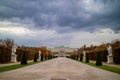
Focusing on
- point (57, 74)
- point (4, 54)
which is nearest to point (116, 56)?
point (4, 54)

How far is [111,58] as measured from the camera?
31875mm

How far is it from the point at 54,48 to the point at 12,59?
488 ft

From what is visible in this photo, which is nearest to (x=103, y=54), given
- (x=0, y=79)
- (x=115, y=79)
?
(x=115, y=79)

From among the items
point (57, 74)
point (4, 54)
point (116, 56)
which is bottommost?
point (57, 74)

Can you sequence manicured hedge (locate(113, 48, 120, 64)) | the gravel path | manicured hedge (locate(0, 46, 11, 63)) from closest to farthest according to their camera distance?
the gravel path → manicured hedge (locate(113, 48, 120, 64)) → manicured hedge (locate(0, 46, 11, 63))

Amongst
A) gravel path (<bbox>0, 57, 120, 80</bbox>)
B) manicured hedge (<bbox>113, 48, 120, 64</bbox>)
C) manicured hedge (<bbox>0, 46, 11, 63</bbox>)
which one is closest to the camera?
gravel path (<bbox>0, 57, 120, 80</bbox>)

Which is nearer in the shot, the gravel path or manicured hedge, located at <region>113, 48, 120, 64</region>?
the gravel path

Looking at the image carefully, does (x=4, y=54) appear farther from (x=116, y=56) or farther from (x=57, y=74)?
(x=57, y=74)

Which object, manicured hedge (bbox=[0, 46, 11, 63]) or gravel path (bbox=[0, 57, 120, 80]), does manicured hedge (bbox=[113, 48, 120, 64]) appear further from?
manicured hedge (bbox=[0, 46, 11, 63])

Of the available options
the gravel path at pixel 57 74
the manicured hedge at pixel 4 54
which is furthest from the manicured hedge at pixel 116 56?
the manicured hedge at pixel 4 54

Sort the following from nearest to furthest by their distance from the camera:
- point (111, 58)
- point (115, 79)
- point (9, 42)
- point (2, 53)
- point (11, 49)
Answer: point (115, 79) → point (2, 53) → point (111, 58) → point (11, 49) → point (9, 42)

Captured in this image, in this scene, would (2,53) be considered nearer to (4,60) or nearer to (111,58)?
(4,60)

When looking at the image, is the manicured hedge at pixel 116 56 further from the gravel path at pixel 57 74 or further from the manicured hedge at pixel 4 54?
the manicured hedge at pixel 4 54

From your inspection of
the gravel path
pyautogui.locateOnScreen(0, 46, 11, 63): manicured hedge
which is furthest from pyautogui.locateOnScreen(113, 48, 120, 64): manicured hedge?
pyautogui.locateOnScreen(0, 46, 11, 63): manicured hedge
